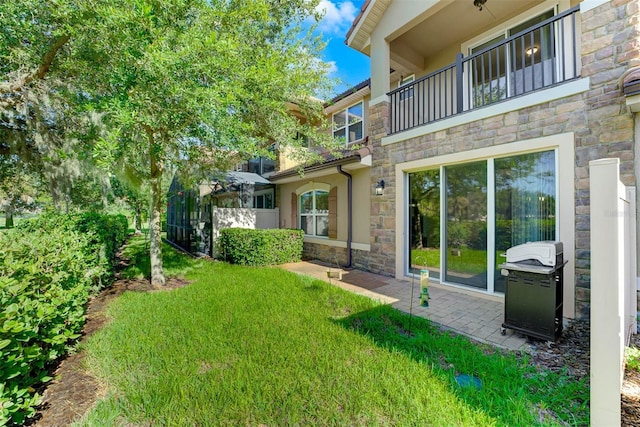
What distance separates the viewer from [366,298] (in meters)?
5.89

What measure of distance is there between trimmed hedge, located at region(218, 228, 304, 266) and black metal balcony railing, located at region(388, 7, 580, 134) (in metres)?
5.42

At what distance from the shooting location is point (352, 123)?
11.3m

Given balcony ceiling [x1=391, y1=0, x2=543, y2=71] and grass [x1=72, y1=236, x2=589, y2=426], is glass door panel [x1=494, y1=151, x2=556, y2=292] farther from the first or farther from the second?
balcony ceiling [x1=391, y1=0, x2=543, y2=71]

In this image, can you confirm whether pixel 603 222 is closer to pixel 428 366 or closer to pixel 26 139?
pixel 428 366

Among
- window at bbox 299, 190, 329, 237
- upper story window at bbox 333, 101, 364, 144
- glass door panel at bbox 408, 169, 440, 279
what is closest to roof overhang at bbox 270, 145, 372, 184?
window at bbox 299, 190, 329, 237

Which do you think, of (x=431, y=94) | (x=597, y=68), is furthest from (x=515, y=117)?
(x=431, y=94)

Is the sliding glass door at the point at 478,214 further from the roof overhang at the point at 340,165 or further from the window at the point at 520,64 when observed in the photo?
the window at the point at 520,64

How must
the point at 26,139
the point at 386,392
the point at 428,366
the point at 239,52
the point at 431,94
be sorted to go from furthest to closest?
the point at 431,94 < the point at 26,139 < the point at 239,52 < the point at 428,366 < the point at 386,392

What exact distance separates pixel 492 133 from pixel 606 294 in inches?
172

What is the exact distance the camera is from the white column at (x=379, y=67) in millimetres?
8312

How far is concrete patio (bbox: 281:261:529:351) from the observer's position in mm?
4285

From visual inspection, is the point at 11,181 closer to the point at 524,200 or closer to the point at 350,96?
the point at 350,96

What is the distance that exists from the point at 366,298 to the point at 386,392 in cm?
303

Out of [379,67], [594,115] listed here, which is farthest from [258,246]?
[594,115]
